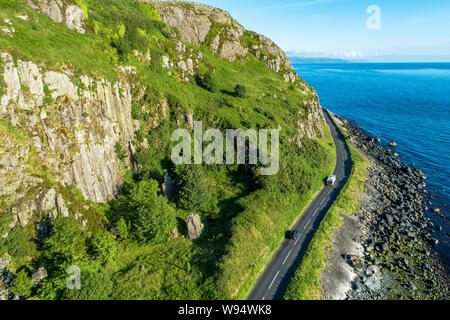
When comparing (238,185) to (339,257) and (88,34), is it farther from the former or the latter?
(88,34)

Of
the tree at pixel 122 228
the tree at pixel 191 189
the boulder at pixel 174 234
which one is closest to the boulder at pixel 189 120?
the tree at pixel 191 189

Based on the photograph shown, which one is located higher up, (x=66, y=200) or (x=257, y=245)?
(x=66, y=200)

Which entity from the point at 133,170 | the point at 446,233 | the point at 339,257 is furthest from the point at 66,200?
the point at 446,233

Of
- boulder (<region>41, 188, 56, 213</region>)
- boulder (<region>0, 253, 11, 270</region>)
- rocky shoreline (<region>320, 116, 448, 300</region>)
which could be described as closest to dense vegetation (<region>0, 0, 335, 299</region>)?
boulder (<region>0, 253, 11, 270</region>)

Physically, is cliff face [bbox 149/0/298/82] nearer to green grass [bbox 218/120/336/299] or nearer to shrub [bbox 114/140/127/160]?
shrub [bbox 114/140/127/160]

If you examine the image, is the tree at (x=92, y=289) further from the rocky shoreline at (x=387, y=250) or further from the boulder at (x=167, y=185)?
the rocky shoreline at (x=387, y=250)

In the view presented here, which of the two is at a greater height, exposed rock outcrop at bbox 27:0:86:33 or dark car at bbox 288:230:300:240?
exposed rock outcrop at bbox 27:0:86:33

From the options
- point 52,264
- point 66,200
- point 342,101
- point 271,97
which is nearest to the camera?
point 52,264
